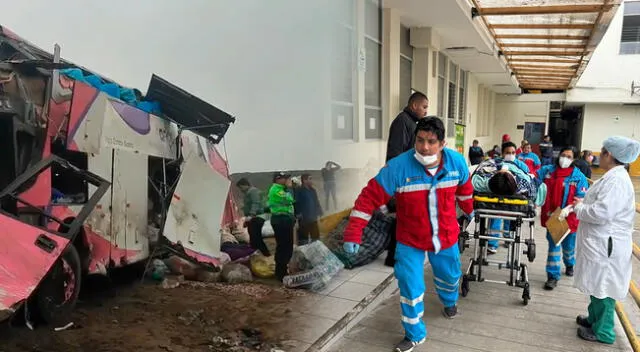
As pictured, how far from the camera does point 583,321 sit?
12.0 ft

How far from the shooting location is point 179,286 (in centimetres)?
264

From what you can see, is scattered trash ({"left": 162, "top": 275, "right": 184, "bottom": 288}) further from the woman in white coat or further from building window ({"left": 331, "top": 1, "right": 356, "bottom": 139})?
the woman in white coat

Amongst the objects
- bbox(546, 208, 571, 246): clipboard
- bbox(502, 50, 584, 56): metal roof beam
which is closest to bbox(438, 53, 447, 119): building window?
bbox(502, 50, 584, 56): metal roof beam

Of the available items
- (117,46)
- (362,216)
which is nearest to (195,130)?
(117,46)

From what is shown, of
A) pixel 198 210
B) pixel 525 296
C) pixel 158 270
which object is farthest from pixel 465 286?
pixel 158 270

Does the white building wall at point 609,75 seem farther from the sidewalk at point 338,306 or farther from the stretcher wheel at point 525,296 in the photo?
the sidewalk at point 338,306

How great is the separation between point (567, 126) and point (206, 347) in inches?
1269

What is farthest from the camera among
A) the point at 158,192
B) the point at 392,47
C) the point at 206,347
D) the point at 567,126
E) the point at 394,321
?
the point at 567,126

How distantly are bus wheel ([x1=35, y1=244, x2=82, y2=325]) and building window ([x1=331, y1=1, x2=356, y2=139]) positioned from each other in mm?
3019

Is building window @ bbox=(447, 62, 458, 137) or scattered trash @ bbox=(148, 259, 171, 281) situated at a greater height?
building window @ bbox=(447, 62, 458, 137)

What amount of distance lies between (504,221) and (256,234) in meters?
3.67

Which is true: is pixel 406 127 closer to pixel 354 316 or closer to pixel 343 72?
pixel 343 72

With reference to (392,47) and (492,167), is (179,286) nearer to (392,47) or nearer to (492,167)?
(492,167)

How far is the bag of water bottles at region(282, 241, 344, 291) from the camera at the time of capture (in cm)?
380
